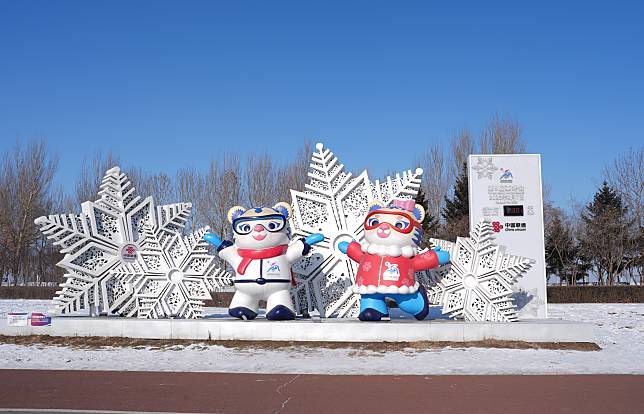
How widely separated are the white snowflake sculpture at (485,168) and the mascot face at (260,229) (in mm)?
7403

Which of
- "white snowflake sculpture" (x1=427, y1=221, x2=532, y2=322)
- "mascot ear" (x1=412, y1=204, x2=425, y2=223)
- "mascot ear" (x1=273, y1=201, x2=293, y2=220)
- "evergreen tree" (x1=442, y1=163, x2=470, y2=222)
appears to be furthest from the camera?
"evergreen tree" (x1=442, y1=163, x2=470, y2=222)

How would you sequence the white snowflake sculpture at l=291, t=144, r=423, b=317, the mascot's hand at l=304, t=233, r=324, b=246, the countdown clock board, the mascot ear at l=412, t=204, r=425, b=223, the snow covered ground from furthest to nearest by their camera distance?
the countdown clock board → the white snowflake sculpture at l=291, t=144, r=423, b=317 → the mascot's hand at l=304, t=233, r=324, b=246 → the mascot ear at l=412, t=204, r=425, b=223 → the snow covered ground

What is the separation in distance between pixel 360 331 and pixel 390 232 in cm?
210

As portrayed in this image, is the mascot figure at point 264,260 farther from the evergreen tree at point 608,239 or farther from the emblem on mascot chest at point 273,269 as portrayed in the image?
the evergreen tree at point 608,239

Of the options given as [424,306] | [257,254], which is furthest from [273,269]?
[424,306]

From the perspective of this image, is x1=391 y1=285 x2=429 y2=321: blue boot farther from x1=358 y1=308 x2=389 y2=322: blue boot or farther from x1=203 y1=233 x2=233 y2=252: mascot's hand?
x1=203 y1=233 x2=233 y2=252: mascot's hand

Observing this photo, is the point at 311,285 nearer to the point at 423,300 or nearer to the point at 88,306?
the point at 423,300

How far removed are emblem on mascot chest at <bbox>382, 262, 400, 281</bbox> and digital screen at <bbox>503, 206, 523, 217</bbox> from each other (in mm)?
6770

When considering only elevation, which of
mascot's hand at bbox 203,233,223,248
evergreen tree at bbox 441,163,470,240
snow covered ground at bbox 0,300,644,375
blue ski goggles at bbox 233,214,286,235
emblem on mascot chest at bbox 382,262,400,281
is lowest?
snow covered ground at bbox 0,300,644,375

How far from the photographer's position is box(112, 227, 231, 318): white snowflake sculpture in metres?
13.9

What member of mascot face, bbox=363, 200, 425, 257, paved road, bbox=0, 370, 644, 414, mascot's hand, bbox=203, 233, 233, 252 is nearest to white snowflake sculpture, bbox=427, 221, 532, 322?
mascot face, bbox=363, 200, 425, 257

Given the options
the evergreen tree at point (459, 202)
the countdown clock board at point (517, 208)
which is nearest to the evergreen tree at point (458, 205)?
the evergreen tree at point (459, 202)

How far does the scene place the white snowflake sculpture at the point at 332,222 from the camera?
14102mm

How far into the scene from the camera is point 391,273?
40.6ft
